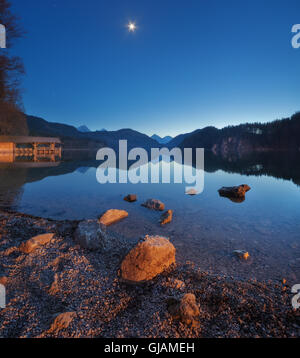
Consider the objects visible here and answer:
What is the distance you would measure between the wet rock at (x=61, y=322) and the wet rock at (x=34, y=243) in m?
2.65

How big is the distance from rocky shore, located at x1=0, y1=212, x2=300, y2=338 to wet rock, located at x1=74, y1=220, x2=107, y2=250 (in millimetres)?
274

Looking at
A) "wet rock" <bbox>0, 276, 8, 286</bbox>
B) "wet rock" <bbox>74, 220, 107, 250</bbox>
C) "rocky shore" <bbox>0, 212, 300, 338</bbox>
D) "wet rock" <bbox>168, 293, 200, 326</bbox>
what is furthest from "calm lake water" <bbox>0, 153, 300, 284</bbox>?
"wet rock" <bbox>0, 276, 8, 286</bbox>

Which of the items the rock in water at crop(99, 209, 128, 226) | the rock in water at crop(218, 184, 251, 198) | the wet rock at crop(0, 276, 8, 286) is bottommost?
the wet rock at crop(0, 276, 8, 286)

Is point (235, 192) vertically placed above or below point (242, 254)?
above

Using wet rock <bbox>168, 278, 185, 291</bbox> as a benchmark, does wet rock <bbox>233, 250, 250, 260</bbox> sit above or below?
below

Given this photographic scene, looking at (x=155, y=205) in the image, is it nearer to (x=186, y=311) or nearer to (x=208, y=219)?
(x=208, y=219)

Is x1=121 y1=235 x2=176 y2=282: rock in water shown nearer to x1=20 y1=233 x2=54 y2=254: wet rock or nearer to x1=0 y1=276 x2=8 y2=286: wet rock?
x1=0 y1=276 x2=8 y2=286: wet rock

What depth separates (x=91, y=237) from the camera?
5.04 meters

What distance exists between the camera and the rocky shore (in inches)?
103

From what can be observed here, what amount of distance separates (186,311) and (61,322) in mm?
1908

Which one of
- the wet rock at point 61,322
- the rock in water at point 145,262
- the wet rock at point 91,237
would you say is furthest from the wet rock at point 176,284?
the wet rock at point 91,237

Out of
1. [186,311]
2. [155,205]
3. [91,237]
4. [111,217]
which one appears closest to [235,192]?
[155,205]

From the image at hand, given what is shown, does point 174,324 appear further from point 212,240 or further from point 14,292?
point 212,240
